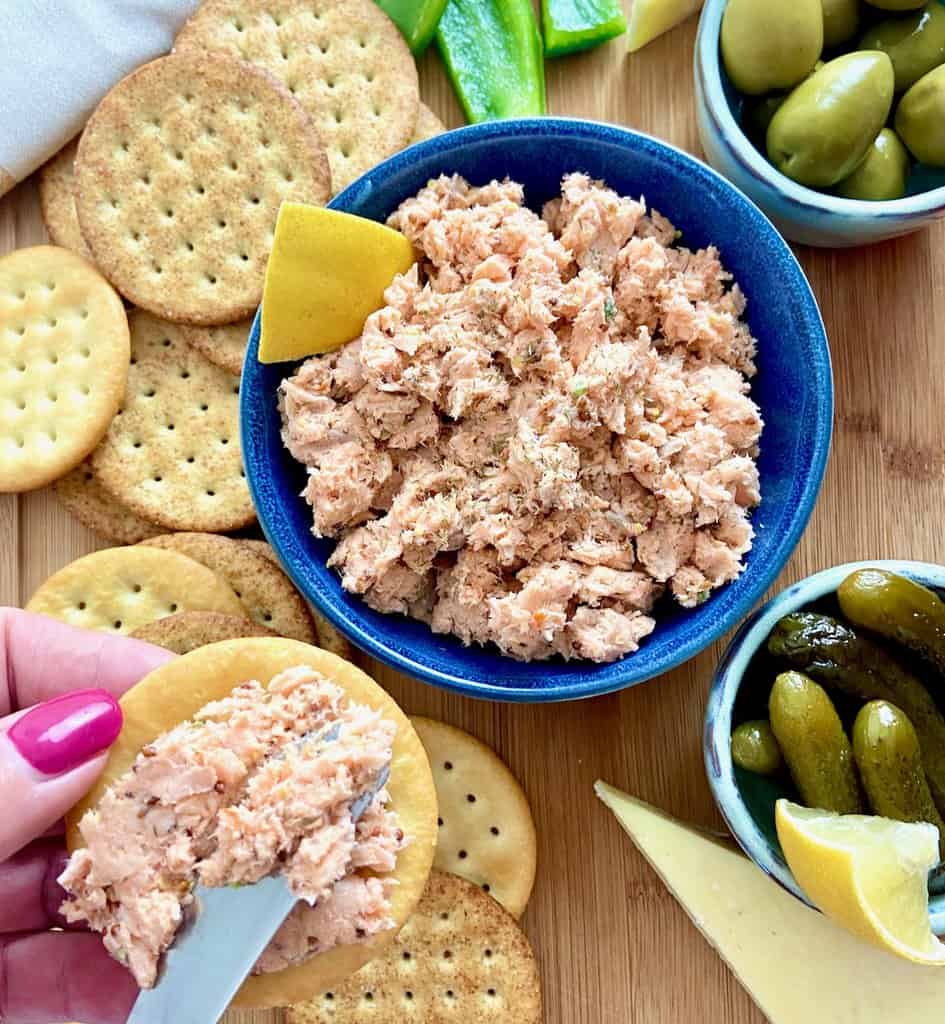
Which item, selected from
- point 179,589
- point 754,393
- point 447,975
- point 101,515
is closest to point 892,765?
point 754,393

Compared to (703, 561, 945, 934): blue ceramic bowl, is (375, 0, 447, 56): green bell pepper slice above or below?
above

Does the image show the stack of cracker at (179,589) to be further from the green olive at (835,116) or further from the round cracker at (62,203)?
the green olive at (835,116)

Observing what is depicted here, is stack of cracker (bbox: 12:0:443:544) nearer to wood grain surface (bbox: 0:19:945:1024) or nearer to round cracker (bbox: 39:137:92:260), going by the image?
round cracker (bbox: 39:137:92:260)

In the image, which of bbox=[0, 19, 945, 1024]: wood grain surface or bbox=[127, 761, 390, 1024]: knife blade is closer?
bbox=[127, 761, 390, 1024]: knife blade

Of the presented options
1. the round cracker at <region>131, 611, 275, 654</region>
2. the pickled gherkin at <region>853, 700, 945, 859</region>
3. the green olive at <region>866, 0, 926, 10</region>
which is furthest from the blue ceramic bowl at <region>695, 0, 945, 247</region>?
the round cracker at <region>131, 611, 275, 654</region>

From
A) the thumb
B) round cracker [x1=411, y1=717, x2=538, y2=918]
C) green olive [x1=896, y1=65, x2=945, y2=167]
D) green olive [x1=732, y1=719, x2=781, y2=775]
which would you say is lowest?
round cracker [x1=411, y1=717, x2=538, y2=918]

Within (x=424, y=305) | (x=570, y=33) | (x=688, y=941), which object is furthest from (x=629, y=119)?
(x=688, y=941)
